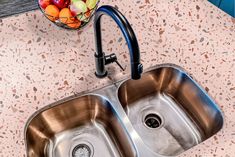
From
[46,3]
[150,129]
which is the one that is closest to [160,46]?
[150,129]

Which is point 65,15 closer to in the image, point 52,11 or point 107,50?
point 52,11

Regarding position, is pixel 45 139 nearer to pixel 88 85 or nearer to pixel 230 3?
pixel 88 85

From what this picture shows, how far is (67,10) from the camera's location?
93cm

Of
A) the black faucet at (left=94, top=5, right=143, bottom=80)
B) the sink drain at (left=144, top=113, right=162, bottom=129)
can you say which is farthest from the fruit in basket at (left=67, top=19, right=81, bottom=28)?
the sink drain at (left=144, top=113, right=162, bottom=129)

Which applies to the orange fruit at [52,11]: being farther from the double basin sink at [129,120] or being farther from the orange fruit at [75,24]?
the double basin sink at [129,120]

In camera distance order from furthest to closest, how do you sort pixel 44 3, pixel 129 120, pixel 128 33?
pixel 44 3 → pixel 129 120 → pixel 128 33

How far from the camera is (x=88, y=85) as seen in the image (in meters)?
0.90

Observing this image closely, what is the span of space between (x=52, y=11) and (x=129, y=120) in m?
0.45

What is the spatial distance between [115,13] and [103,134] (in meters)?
0.47

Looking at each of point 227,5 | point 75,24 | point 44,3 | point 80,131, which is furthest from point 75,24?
point 227,5

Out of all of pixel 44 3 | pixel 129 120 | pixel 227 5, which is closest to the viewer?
pixel 129 120

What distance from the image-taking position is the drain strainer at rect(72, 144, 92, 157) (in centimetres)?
92

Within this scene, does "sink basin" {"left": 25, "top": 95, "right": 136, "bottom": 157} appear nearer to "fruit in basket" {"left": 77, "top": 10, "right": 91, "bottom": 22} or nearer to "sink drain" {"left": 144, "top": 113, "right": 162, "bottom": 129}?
"sink drain" {"left": 144, "top": 113, "right": 162, "bottom": 129}

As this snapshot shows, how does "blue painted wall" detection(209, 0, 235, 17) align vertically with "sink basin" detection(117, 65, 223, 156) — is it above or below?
above
